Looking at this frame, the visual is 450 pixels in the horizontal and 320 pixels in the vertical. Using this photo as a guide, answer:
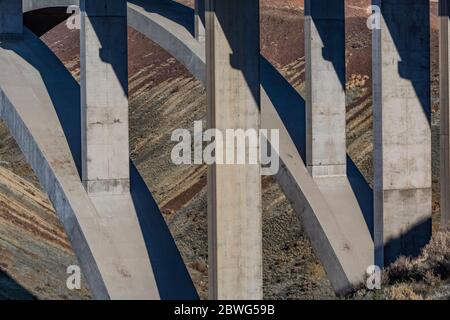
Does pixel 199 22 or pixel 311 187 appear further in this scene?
pixel 199 22

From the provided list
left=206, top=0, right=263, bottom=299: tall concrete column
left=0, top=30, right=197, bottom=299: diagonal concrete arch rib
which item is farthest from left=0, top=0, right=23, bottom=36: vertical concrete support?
left=206, top=0, right=263, bottom=299: tall concrete column

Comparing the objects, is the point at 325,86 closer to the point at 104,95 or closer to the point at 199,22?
the point at 199,22

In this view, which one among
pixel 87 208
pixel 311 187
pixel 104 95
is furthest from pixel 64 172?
pixel 311 187

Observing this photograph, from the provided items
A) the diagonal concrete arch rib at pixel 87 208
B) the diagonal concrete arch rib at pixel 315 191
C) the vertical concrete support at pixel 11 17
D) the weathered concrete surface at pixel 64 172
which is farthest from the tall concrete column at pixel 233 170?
the vertical concrete support at pixel 11 17

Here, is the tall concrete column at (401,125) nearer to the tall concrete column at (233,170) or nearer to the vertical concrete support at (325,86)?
the tall concrete column at (233,170)

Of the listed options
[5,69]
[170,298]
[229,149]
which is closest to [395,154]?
[229,149]

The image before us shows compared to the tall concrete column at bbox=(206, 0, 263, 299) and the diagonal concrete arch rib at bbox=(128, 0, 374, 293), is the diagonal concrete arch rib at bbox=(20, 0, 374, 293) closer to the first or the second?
the diagonal concrete arch rib at bbox=(128, 0, 374, 293)

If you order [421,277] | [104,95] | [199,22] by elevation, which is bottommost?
[421,277]
